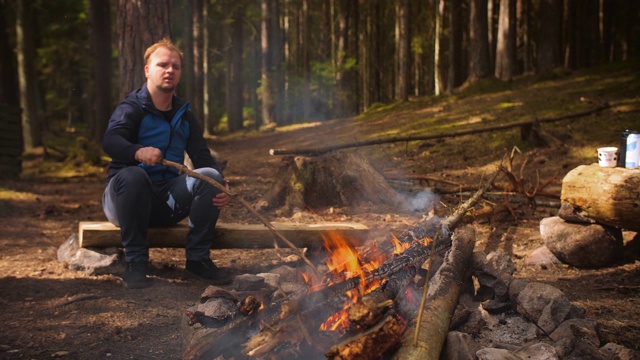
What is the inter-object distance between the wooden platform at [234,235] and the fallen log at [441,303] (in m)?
1.24

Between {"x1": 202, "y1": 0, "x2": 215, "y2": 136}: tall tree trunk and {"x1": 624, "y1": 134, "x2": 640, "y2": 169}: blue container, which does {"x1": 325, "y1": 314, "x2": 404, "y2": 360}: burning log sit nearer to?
{"x1": 624, "y1": 134, "x2": 640, "y2": 169}: blue container

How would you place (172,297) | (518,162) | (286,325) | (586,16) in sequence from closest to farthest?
(286,325) → (172,297) → (518,162) → (586,16)

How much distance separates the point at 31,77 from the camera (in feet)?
55.0

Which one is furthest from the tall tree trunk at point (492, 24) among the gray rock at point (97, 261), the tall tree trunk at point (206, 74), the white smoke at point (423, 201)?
the gray rock at point (97, 261)

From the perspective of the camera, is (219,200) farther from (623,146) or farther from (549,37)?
(549,37)

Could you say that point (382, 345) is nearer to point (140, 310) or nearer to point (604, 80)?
point (140, 310)

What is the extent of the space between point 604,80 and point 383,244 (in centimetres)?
1375

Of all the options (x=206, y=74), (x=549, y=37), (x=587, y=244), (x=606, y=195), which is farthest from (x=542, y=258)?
(x=206, y=74)

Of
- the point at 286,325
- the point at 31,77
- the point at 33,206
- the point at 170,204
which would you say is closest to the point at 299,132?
the point at 31,77

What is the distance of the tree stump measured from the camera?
23.9 ft

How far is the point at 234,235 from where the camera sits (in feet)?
16.2

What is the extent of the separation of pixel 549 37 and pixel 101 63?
14304 mm

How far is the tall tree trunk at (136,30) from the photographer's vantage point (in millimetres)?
7285

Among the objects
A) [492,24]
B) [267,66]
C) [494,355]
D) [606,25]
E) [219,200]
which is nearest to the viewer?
[494,355]
